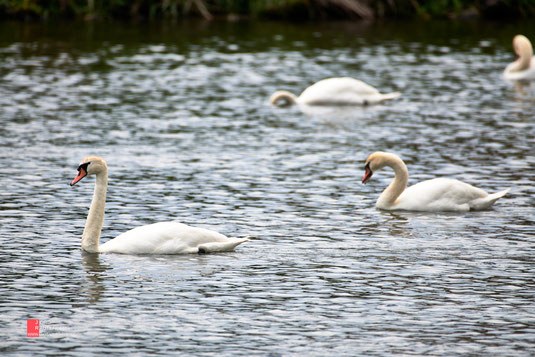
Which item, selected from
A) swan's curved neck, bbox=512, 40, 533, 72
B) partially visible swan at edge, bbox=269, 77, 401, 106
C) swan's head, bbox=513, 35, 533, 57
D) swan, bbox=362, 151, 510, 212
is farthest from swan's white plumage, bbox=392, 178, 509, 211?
swan's head, bbox=513, 35, 533, 57

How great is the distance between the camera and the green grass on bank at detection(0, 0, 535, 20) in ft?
165

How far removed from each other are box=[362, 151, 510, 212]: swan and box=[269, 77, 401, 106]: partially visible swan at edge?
1155cm

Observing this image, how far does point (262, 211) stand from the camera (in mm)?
16516

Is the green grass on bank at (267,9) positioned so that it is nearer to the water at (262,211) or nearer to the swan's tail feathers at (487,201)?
the water at (262,211)

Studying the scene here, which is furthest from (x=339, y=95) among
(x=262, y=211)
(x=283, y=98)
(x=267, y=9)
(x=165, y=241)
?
(x=267, y=9)

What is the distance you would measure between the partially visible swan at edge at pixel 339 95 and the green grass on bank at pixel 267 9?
2195 cm

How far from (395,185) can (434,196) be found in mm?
602

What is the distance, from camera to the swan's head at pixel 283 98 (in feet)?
91.7

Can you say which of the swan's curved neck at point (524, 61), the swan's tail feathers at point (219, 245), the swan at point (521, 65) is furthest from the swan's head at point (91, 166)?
the swan's curved neck at point (524, 61)

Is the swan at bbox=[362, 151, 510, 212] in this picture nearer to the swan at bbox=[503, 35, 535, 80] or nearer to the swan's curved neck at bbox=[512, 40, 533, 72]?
the swan at bbox=[503, 35, 535, 80]

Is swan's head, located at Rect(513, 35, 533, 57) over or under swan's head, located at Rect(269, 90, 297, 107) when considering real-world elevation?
over

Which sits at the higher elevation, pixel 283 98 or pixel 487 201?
pixel 487 201

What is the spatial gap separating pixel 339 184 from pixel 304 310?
23.8 ft

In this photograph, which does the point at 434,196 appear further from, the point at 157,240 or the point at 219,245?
the point at 157,240
